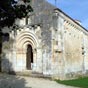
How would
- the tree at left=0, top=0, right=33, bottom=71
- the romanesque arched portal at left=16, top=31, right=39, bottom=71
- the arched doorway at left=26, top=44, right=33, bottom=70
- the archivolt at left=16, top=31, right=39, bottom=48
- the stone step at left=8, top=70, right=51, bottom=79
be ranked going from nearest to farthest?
the tree at left=0, top=0, right=33, bottom=71 → the stone step at left=8, top=70, right=51, bottom=79 → the archivolt at left=16, top=31, right=39, bottom=48 → the romanesque arched portal at left=16, top=31, right=39, bottom=71 → the arched doorway at left=26, top=44, right=33, bottom=70

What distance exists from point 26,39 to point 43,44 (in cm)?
211

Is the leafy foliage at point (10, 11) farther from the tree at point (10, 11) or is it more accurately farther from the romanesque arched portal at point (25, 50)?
the romanesque arched portal at point (25, 50)

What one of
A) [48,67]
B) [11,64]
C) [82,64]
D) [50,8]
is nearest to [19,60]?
[11,64]

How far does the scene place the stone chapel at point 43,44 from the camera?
24.6 metres

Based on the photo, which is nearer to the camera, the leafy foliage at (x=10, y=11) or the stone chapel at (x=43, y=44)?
the leafy foliage at (x=10, y=11)

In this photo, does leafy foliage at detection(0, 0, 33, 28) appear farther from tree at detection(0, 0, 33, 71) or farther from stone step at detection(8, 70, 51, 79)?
stone step at detection(8, 70, 51, 79)

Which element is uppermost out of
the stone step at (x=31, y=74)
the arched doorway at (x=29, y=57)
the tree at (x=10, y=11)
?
the tree at (x=10, y=11)

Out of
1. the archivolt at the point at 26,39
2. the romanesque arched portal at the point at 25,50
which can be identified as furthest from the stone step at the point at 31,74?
the archivolt at the point at 26,39

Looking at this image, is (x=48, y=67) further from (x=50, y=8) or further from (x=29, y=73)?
(x=50, y=8)

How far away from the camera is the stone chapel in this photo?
24.6 meters

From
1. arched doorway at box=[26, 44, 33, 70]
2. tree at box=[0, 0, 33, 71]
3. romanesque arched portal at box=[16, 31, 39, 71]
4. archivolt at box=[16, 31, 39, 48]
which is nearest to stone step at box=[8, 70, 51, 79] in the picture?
romanesque arched portal at box=[16, 31, 39, 71]

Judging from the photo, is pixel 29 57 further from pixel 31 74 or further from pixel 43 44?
pixel 43 44

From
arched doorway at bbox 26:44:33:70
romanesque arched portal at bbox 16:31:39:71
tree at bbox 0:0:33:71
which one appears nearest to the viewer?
tree at bbox 0:0:33:71

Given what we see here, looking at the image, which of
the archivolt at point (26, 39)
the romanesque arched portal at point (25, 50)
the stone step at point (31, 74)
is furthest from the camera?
the romanesque arched portal at point (25, 50)
